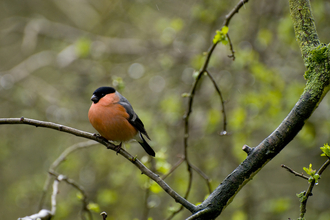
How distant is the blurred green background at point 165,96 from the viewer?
4.35 meters

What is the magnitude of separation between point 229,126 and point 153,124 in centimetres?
128

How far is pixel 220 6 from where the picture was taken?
4.57m

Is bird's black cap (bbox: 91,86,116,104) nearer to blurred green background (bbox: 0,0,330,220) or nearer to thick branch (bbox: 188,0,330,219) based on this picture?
blurred green background (bbox: 0,0,330,220)

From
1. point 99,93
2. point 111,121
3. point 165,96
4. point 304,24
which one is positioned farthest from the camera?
point 165,96

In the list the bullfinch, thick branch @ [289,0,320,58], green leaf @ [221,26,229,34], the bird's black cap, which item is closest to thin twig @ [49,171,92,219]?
the bullfinch

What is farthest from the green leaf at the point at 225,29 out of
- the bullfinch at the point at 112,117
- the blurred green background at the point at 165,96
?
the blurred green background at the point at 165,96

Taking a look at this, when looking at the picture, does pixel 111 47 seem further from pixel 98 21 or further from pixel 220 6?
pixel 220 6

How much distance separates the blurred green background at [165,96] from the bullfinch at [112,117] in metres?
1.15

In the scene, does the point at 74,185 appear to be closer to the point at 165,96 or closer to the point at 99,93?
the point at 99,93

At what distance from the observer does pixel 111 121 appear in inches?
108

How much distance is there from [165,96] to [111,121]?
8.44ft

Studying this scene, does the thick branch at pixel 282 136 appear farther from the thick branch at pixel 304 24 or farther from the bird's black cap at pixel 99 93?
the bird's black cap at pixel 99 93

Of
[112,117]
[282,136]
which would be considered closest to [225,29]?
[282,136]

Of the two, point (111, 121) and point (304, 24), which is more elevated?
point (111, 121)
